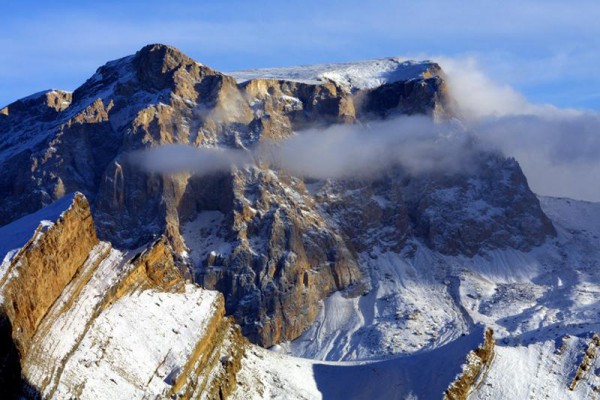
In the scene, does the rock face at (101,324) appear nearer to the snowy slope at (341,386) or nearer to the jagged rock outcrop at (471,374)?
the snowy slope at (341,386)

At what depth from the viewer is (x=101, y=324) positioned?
166m

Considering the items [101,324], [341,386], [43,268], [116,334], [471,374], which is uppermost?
[43,268]

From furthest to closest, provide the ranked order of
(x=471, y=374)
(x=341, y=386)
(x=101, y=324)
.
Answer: (x=341, y=386) < (x=471, y=374) < (x=101, y=324)

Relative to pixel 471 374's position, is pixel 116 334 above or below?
above

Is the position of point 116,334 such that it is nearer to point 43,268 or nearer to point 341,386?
point 43,268

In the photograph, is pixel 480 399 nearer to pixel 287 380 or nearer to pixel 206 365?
pixel 287 380

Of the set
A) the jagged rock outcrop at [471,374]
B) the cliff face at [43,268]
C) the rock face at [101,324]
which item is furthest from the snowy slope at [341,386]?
the cliff face at [43,268]

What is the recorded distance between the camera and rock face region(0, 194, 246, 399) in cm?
14925

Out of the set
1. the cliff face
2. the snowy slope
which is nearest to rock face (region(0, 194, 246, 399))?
the cliff face

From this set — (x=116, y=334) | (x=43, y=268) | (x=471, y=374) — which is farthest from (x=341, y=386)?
(x=43, y=268)

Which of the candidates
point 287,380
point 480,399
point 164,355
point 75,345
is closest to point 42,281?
point 75,345

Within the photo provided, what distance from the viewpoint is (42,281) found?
157 m

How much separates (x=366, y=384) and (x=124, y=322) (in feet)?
148

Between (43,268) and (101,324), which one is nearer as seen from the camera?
(43,268)
